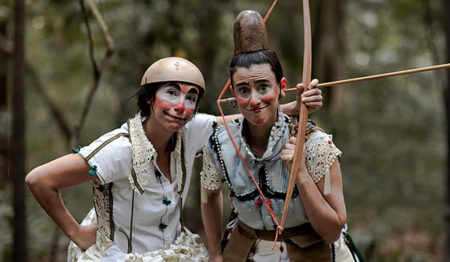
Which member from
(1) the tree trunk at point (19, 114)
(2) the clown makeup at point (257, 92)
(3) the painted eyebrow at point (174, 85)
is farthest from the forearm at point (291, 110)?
(1) the tree trunk at point (19, 114)

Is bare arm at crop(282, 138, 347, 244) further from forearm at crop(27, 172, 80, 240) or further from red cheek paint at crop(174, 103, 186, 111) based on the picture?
forearm at crop(27, 172, 80, 240)

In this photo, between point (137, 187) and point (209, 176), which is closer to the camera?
point (137, 187)

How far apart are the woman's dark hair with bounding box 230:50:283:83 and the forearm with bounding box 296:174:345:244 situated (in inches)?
22.3

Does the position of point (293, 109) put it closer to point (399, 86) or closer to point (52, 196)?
point (52, 196)

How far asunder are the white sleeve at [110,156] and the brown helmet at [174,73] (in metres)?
0.37

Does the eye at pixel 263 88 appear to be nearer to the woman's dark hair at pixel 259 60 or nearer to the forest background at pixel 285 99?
the woman's dark hair at pixel 259 60

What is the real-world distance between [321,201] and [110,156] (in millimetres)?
1110

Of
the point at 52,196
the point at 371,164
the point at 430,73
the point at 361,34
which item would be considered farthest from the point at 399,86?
the point at 52,196

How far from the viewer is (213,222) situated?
2.89 metres

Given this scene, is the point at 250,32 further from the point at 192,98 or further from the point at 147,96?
the point at 147,96

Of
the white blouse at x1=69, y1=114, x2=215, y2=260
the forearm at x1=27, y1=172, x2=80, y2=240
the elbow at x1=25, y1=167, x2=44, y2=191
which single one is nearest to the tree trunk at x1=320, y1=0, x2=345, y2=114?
the white blouse at x1=69, y1=114, x2=215, y2=260

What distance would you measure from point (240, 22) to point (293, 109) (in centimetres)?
56

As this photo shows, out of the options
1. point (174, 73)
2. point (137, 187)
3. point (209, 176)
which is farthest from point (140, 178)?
point (174, 73)

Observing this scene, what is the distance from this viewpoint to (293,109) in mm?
2668
